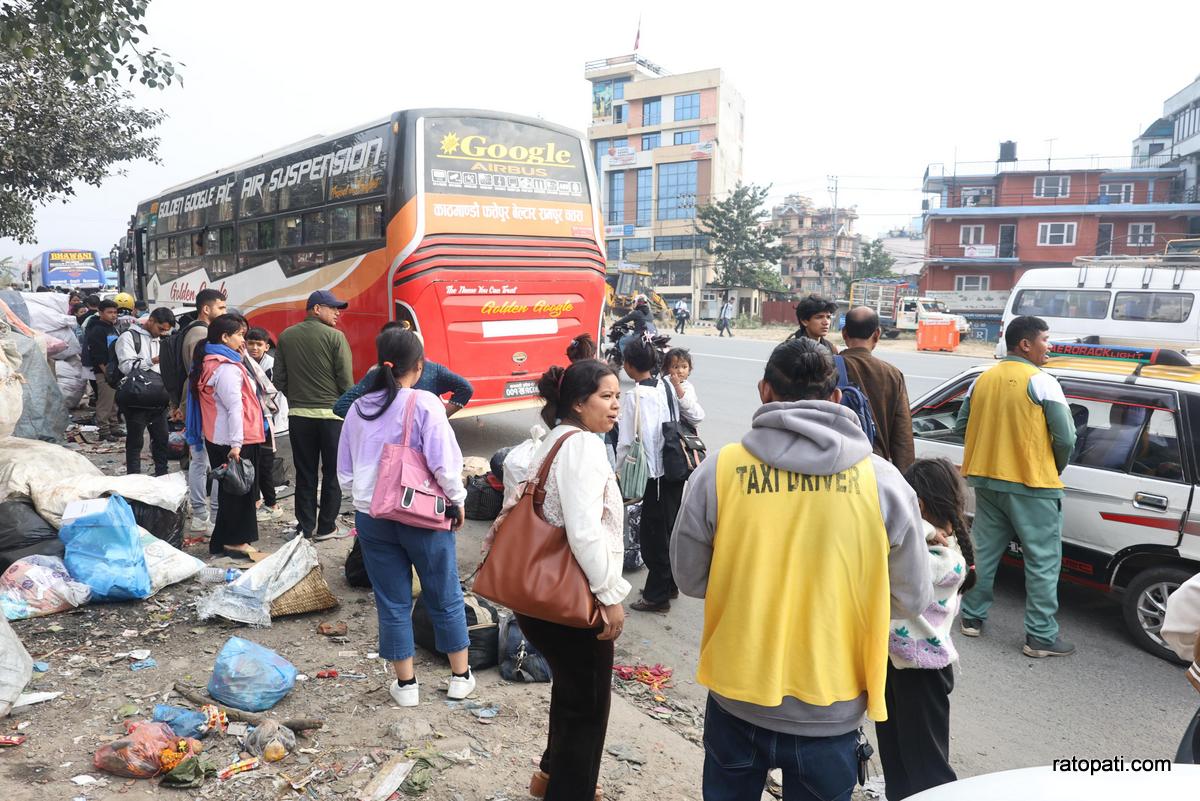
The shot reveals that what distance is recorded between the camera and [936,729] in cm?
263

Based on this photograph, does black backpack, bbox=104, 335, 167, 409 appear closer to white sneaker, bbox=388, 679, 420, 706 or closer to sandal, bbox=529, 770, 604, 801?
white sneaker, bbox=388, 679, 420, 706

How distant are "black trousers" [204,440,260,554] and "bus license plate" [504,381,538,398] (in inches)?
151

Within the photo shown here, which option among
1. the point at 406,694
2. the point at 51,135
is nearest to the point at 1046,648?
the point at 406,694

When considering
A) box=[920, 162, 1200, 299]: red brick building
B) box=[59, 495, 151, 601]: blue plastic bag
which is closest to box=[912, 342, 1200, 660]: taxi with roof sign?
box=[59, 495, 151, 601]: blue plastic bag

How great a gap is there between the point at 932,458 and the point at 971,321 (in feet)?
138

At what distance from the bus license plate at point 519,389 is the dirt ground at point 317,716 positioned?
482 centimetres

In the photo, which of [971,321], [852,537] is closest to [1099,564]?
[852,537]

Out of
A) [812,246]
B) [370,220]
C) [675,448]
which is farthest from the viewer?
[812,246]

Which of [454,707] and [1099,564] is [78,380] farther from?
[1099,564]

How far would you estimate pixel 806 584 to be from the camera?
2084 mm

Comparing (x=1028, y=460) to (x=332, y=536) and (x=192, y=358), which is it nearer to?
(x=332, y=536)

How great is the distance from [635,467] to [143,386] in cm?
547

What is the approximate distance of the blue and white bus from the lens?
36938 mm

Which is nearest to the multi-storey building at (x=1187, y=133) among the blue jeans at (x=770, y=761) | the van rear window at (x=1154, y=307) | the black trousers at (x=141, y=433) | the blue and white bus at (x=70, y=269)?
the van rear window at (x=1154, y=307)
